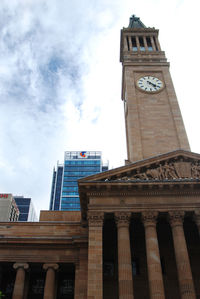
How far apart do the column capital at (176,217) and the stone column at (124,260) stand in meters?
3.42

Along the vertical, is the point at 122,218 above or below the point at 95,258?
above

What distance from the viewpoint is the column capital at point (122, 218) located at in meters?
23.6

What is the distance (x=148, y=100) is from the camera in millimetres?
42281

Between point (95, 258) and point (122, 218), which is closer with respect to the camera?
point (95, 258)

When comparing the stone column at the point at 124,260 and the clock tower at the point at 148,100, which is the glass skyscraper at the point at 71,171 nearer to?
the clock tower at the point at 148,100

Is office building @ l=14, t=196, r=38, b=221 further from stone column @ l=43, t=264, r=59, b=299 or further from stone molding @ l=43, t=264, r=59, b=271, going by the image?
stone column @ l=43, t=264, r=59, b=299

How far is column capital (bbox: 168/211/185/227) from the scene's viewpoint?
2359 centimetres

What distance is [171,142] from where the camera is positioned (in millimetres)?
37594

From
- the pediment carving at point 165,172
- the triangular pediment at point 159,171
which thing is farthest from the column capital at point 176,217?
the pediment carving at point 165,172

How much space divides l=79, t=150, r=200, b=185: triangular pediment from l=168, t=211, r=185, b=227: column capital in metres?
2.74

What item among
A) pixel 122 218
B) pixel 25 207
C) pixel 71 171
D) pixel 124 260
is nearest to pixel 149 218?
pixel 122 218

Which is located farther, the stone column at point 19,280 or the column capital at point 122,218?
the stone column at point 19,280

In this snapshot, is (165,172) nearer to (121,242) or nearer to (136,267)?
A: (121,242)

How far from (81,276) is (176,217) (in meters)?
9.83
